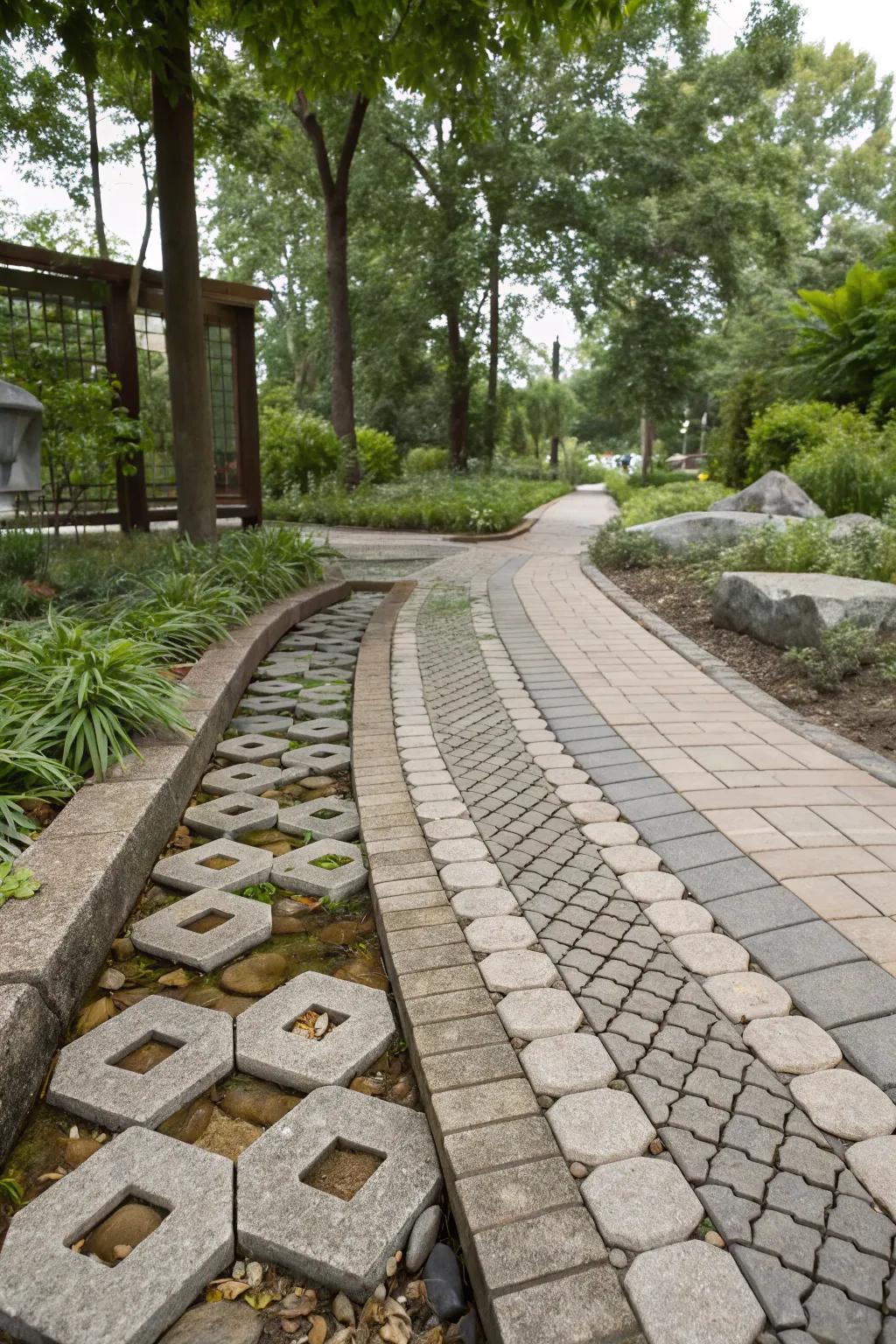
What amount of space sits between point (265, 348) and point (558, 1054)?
44.3 meters

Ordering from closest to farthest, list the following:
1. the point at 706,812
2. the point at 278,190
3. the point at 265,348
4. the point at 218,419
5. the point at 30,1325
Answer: the point at 30,1325
the point at 706,812
the point at 218,419
the point at 278,190
the point at 265,348

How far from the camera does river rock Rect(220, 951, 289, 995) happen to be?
223 centimetres

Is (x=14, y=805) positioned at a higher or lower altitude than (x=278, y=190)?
lower

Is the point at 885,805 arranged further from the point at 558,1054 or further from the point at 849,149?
the point at 849,149

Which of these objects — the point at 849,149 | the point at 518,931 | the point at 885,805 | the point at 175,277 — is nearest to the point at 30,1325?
the point at 518,931

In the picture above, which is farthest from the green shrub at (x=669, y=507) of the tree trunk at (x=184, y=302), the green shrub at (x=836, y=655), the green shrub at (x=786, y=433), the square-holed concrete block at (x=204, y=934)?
the square-holed concrete block at (x=204, y=934)

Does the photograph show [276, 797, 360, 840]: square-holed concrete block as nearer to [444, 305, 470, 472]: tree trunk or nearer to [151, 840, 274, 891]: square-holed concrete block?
[151, 840, 274, 891]: square-holed concrete block

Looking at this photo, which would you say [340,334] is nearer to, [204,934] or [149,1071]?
[204,934]

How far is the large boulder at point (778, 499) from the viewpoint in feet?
31.9

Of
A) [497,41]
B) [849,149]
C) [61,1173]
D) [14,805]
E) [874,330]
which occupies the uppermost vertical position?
[849,149]

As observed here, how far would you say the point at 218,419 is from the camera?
462 inches

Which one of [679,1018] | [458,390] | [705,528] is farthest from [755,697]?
[458,390]

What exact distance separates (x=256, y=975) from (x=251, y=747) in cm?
171

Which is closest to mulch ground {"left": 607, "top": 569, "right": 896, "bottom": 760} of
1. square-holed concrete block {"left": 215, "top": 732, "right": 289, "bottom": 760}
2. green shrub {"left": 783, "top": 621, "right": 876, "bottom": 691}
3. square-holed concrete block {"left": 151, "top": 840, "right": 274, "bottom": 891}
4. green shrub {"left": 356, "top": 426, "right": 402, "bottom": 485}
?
green shrub {"left": 783, "top": 621, "right": 876, "bottom": 691}
